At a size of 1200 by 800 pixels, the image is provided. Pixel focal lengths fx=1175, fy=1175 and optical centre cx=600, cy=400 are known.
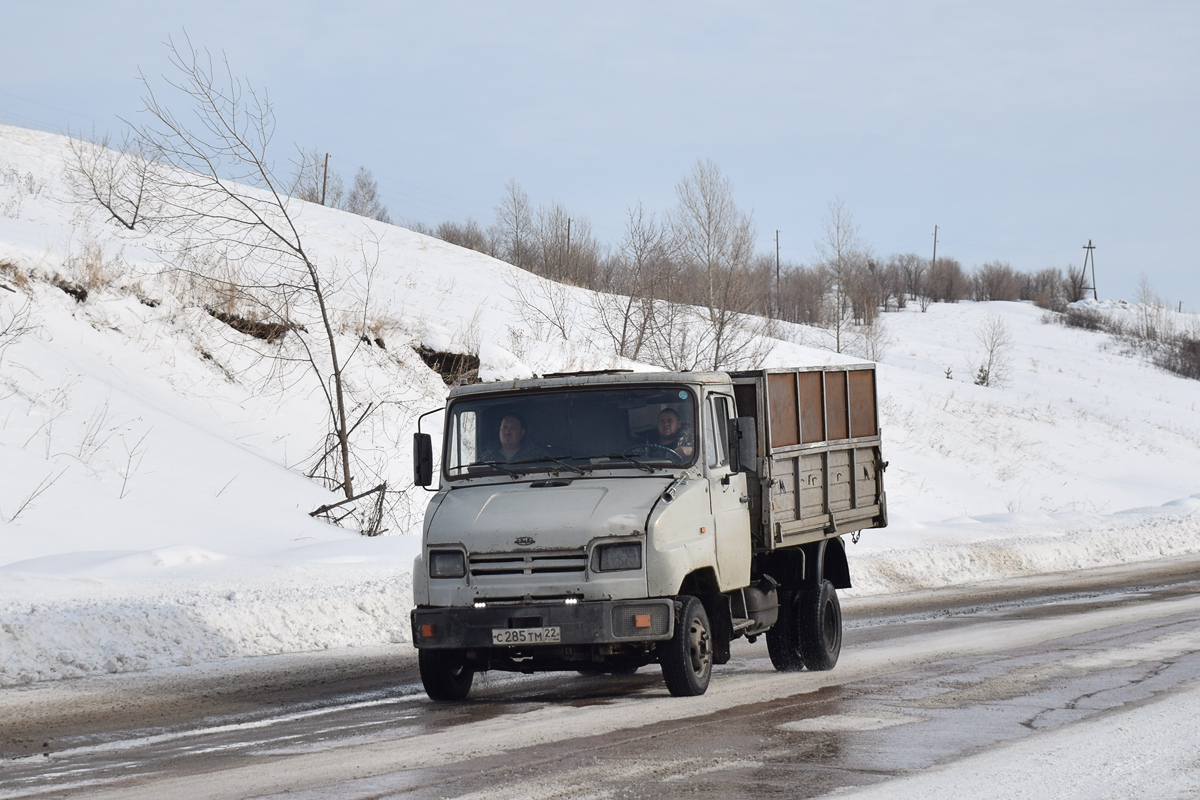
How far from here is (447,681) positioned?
8672 mm

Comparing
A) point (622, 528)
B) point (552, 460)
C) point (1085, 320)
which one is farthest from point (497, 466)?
point (1085, 320)

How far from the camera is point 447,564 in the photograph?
26.5 ft

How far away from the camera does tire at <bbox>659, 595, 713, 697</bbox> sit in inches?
315

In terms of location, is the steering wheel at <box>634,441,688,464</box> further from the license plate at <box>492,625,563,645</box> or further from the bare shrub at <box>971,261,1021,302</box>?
the bare shrub at <box>971,261,1021,302</box>

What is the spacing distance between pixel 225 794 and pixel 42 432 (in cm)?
1424

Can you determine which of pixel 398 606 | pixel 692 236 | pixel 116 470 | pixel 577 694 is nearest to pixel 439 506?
pixel 577 694

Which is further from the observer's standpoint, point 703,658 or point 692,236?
point 692,236

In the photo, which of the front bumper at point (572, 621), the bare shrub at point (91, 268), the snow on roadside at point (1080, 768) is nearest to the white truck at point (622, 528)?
the front bumper at point (572, 621)

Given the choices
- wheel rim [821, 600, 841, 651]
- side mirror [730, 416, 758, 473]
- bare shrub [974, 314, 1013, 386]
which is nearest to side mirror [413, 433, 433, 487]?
side mirror [730, 416, 758, 473]

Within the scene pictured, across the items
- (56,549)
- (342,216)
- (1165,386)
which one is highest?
(342,216)

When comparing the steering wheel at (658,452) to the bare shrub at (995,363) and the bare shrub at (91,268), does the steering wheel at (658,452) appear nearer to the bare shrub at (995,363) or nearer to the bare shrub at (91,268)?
the bare shrub at (91,268)

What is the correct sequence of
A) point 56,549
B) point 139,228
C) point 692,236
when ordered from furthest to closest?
point 692,236 → point 139,228 → point 56,549

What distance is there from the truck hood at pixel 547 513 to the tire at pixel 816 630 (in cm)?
245

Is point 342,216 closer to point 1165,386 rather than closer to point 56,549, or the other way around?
point 56,549
